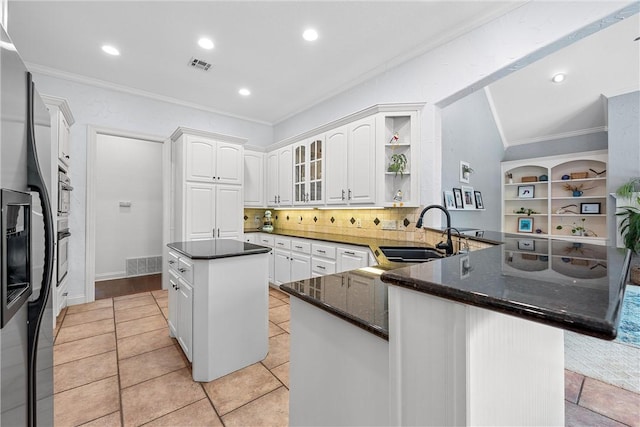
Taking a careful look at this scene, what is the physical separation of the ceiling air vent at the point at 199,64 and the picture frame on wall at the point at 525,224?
6517 millimetres

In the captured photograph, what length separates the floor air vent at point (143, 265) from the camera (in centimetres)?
503

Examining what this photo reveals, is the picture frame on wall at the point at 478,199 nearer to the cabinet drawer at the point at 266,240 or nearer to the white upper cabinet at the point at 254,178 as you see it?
the cabinet drawer at the point at 266,240

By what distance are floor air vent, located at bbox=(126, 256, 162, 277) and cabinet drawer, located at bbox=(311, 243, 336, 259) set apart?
3.56 meters

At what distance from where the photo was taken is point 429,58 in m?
3.03

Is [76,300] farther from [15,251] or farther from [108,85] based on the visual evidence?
[15,251]

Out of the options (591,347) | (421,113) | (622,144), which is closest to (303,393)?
(591,347)

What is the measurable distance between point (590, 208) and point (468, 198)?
271 centimetres

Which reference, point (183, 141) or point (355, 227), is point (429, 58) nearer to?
point (355, 227)

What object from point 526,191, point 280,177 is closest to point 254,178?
point 280,177

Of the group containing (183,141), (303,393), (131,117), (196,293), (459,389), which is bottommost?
(303,393)

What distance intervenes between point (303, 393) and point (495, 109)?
6.10 m

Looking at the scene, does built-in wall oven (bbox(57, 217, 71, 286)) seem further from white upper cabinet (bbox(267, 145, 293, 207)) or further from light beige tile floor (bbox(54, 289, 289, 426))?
white upper cabinet (bbox(267, 145, 293, 207))

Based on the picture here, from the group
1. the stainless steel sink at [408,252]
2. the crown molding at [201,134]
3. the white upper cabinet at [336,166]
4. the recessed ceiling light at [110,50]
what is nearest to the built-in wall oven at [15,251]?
the stainless steel sink at [408,252]

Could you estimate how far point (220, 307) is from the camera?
77.9 inches
